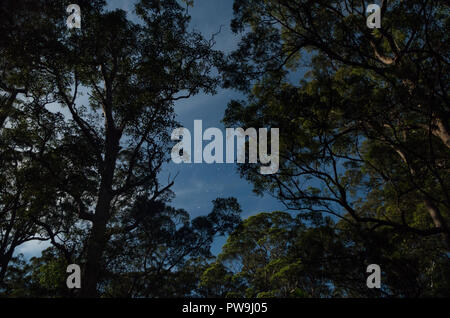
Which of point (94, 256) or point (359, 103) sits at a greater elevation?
A: point (359, 103)

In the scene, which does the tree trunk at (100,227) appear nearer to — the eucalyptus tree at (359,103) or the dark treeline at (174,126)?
the dark treeline at (174,126)

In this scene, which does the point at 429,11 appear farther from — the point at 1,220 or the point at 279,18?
the point at 1,220

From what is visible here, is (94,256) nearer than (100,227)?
Yes

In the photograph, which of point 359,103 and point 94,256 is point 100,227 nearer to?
point 94,256

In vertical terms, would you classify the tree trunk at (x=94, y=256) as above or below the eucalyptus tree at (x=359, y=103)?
below

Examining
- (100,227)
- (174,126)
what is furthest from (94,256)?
(174,126)

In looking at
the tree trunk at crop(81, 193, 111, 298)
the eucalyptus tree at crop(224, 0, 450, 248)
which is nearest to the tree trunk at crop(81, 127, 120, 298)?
the tree trunk at crop(81, 193, 111, 298)

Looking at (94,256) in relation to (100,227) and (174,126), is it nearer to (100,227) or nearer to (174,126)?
(100,227)

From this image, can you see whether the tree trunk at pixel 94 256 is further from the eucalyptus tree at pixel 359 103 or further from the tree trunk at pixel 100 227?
the eucalyptus tree at pixel 359 103

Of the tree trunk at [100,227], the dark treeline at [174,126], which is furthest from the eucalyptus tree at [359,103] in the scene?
the tree trunk at [100,227]

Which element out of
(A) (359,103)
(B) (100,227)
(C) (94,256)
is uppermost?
(A) (359,103)

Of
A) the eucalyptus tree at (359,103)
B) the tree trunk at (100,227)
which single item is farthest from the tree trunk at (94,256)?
the eucalyptus tree at (359,103)

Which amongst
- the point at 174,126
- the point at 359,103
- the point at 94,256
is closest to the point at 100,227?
the point at 94,256
